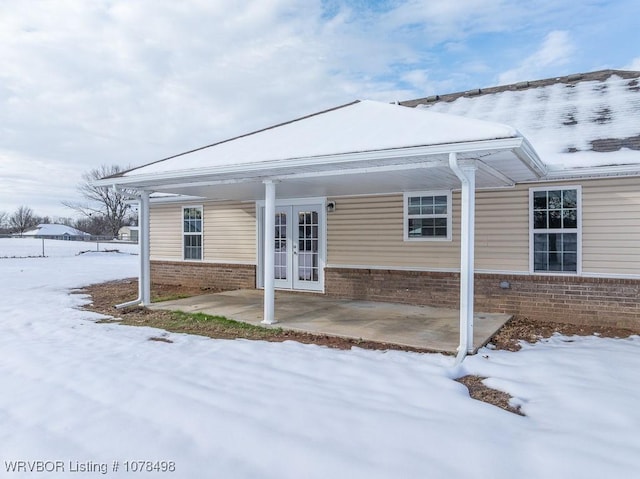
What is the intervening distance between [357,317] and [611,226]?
4385 millimetres

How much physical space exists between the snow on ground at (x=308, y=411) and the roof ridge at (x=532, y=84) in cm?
693

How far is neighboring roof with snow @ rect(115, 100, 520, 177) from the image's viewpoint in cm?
507

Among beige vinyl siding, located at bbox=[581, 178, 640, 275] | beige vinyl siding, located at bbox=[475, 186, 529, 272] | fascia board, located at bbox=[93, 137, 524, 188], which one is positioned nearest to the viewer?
fascia board, located at bbox=[93, 137, 524, 188]

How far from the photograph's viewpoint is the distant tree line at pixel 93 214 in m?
50.3

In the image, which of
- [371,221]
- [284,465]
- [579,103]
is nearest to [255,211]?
[371,221]

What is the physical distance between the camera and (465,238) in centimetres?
522

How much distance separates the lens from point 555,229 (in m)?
7.36

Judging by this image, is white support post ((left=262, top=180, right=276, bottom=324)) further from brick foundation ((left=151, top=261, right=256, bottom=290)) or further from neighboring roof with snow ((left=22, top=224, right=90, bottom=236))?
neighboring roof with snow ((left=22, top=224, right=90, bottom=236))

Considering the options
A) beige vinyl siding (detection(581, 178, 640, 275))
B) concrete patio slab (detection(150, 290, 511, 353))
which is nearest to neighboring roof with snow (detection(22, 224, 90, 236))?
concrete patio slab (detection(150, 290, 511, 353))

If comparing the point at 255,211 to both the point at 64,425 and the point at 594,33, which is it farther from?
the point at 594,33

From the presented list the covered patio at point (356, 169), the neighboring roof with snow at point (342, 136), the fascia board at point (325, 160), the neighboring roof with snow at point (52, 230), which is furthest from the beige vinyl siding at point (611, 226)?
the neighboring roof with snow at point (52, 230)

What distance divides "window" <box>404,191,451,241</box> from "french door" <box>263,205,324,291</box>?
7.04 feet

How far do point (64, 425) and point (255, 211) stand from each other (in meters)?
8.12

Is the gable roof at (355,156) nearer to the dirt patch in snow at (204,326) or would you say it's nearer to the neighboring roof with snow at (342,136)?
the neighboring roof with snow at (342,136)
